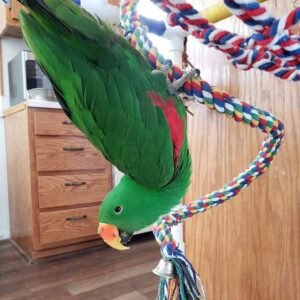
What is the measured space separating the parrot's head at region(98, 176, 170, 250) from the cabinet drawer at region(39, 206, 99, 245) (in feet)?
4.50

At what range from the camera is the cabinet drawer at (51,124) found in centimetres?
146

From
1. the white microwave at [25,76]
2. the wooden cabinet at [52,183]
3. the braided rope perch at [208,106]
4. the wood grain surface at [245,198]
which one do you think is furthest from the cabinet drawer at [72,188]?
the braided rope perch at [208,106]

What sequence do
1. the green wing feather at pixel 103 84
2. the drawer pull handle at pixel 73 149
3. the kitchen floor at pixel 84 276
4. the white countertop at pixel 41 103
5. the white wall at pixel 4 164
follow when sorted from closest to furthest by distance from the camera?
the green wing feather at pixel 103 84 → the kitchen floor at pixel 84 276 → the white countertop at pixel 41 103 → the drawer pull handle at pixel 73 149 → the white wall at pixel 4 164

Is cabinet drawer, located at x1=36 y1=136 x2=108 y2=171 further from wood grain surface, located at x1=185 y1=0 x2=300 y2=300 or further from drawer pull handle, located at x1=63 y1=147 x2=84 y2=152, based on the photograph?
wood grain surface, located at x1=185 y1=0 x2=300 y2=300

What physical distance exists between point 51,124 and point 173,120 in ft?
4.53

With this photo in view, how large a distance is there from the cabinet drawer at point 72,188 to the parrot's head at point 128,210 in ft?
4.41

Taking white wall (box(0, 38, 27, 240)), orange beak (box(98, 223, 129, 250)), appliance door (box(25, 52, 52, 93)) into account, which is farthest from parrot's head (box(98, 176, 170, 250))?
white wall (box(0, 38, 27, 240))

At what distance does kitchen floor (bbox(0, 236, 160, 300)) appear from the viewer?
1.16 m

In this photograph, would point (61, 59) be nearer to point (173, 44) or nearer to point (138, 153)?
point (138, 153)

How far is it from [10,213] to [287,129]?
1788mm

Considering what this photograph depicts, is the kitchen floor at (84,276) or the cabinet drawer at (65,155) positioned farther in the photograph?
the cabinet drawer at (65,155)

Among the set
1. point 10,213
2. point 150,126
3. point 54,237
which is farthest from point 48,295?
point 150,126

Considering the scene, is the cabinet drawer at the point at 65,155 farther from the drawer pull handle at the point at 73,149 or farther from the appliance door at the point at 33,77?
the appliance door at the point at 33,77

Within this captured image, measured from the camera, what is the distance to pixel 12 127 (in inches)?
65.4
